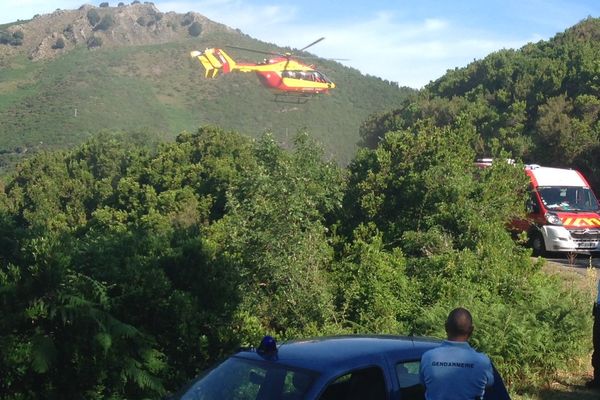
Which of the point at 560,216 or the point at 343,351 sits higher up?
the point at 343,351

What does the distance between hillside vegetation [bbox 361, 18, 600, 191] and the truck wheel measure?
22.0 ft

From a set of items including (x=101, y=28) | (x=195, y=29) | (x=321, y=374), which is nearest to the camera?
(x=321, y=374)

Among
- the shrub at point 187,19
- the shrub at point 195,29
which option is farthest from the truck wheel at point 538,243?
the shrub at point 187,19

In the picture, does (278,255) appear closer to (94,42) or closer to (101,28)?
(94,42)

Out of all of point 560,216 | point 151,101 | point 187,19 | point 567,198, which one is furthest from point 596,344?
point 187,19

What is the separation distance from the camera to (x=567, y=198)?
73.6ft

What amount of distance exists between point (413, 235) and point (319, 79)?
35.9 metres

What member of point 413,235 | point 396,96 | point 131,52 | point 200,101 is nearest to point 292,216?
point 413,235

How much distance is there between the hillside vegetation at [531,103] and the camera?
132 ft

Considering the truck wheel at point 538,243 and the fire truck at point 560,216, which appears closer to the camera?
the fire truck at point 560,216

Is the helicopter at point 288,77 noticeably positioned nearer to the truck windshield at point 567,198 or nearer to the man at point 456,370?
the truck windshield at point 567,198

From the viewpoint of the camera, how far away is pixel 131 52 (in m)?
121

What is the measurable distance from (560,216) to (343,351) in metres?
18.2

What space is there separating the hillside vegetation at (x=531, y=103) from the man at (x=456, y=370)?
23621 mm
